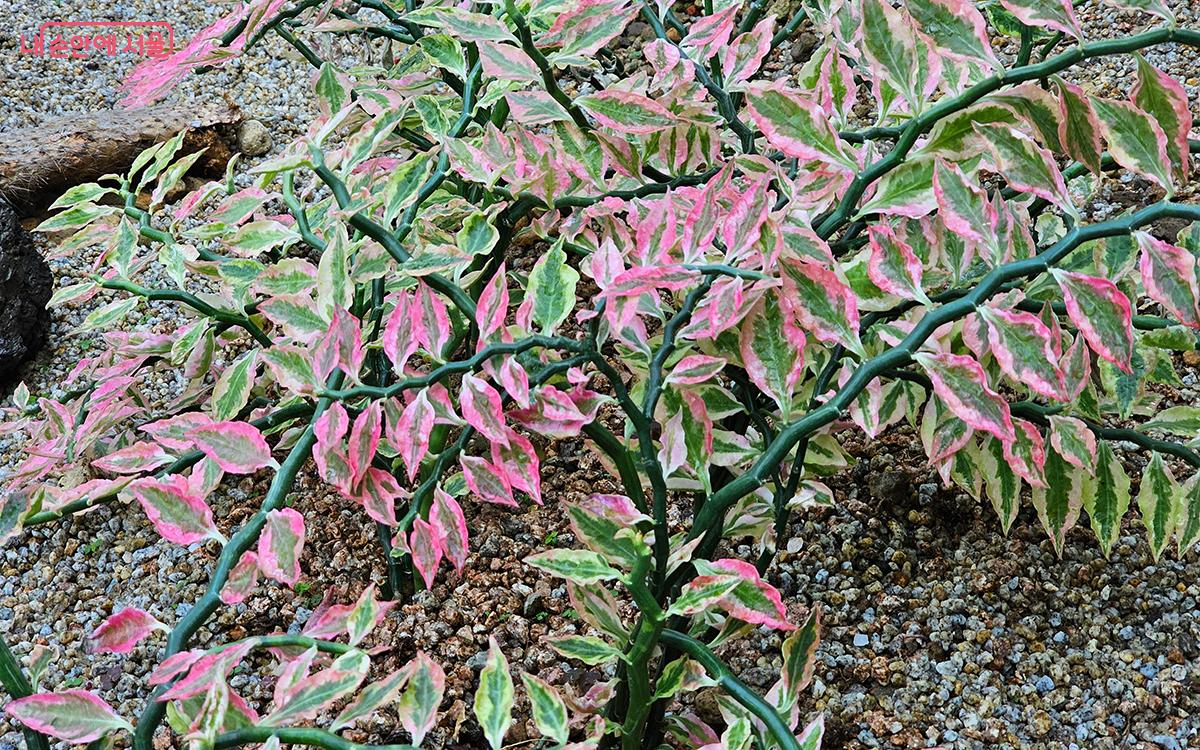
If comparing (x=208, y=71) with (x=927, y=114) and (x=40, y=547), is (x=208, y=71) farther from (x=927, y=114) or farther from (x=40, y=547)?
(x=927, y=114)

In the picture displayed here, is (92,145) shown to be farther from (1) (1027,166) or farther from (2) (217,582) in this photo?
(1) (1027,166)

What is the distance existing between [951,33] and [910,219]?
248 mm

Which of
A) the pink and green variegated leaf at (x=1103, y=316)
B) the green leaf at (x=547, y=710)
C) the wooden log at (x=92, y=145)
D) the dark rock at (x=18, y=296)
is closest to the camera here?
the pink and green variegated leaf at (x=1103, y=316)

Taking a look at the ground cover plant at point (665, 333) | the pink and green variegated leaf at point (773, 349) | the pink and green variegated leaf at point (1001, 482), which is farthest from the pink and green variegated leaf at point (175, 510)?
the pink and green variegated leaf at point (1001, 482)

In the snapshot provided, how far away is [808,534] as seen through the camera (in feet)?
4.71

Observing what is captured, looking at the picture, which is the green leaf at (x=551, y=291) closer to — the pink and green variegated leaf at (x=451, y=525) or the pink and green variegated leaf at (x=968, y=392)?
the pink and green variegated leaf at (x=451, y=525)

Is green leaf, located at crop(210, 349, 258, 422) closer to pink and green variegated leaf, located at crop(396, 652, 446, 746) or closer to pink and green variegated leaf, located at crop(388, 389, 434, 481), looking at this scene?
pink and green variegated leaf, located at crop(388, 389, 434, 481)

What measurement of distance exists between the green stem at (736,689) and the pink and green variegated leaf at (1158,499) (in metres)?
0.50

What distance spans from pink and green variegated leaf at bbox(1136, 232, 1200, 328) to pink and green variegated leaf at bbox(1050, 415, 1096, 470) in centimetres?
26

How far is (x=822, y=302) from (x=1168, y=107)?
294 millimetres

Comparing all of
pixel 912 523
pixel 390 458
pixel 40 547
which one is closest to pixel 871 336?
pixel 912 523

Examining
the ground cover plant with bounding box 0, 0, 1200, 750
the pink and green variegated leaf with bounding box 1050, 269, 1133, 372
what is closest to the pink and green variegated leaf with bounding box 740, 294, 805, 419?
the ground cover plant with bounding box 0, 0, 1200, 750

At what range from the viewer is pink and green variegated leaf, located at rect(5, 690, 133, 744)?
32.0 inches

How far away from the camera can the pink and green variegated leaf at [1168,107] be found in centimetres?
87
